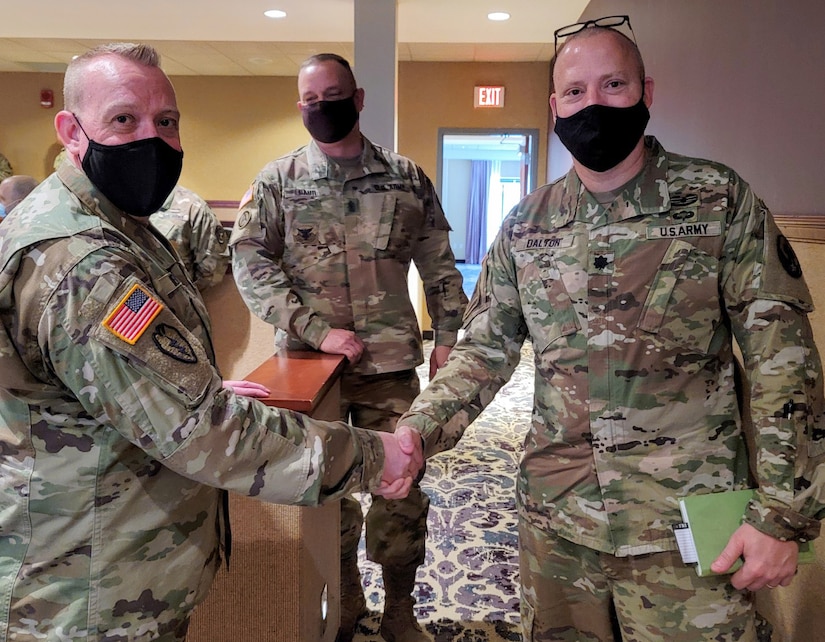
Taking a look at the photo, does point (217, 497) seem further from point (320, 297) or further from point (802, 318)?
point (802, 318)

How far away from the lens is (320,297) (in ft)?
6.79

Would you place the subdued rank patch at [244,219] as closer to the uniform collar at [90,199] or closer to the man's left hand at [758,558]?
the uniform collar at [90,199]

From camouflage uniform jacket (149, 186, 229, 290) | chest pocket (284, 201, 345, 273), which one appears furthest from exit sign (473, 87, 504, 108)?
chest pocket (284, 201, 345, 273)

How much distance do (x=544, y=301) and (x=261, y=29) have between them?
5211 mm

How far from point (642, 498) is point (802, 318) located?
0.41 metres

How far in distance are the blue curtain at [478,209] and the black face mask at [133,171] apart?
565 inches

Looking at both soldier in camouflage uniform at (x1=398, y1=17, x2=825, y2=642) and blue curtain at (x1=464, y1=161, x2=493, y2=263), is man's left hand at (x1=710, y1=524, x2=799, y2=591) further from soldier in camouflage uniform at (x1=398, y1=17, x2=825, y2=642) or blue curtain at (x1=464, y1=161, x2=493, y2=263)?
blue curtain at (x1=464, y1=161, x2=493, y2=263)

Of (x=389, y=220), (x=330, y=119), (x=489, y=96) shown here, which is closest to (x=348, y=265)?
(x=389, y=220)

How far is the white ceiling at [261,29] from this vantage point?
4.91 metres

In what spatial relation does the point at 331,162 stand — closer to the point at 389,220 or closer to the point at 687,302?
the point at 389,220

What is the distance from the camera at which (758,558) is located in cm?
105

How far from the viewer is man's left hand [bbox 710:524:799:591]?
1.05 metres

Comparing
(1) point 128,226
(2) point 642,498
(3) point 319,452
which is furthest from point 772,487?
(1) point 128,226

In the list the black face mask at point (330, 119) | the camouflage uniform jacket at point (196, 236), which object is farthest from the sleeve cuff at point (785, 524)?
the camouflage uniform jacket at point (196, 236)
